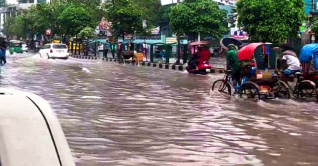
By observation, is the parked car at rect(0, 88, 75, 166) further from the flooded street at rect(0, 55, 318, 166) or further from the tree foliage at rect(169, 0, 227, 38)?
the tree foliage at rect(169, 0, 227, 38)

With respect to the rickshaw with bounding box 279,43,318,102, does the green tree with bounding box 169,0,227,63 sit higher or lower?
higher

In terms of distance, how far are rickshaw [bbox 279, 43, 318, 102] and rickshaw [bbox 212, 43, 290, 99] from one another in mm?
288

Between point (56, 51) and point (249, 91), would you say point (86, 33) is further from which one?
point (249, 91)

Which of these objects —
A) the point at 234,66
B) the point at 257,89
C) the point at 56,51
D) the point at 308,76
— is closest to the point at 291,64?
the point at 308,76

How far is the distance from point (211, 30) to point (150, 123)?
2632 cm

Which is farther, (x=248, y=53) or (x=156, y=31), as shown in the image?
(x=156, y=31)

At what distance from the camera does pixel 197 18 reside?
33.5 m

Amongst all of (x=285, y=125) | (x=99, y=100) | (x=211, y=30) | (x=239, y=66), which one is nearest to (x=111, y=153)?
(x=285, y=125)

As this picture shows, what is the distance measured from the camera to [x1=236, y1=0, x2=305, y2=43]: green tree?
78.9 feet

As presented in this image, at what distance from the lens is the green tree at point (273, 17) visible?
24.0 m

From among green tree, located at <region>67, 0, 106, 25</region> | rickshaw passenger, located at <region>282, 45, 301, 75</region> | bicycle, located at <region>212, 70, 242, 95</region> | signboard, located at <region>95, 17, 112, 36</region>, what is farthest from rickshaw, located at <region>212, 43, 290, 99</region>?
green tree, located at <region>67, 0, 106, 25</region>

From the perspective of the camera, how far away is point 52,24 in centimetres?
6216

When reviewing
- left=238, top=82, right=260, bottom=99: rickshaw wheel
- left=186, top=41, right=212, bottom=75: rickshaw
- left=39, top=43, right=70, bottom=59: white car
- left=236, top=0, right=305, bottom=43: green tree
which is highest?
left=236, top=0, right=305, bottom=43: green tree

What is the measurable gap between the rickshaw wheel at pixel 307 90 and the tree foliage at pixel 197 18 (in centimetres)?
2036
